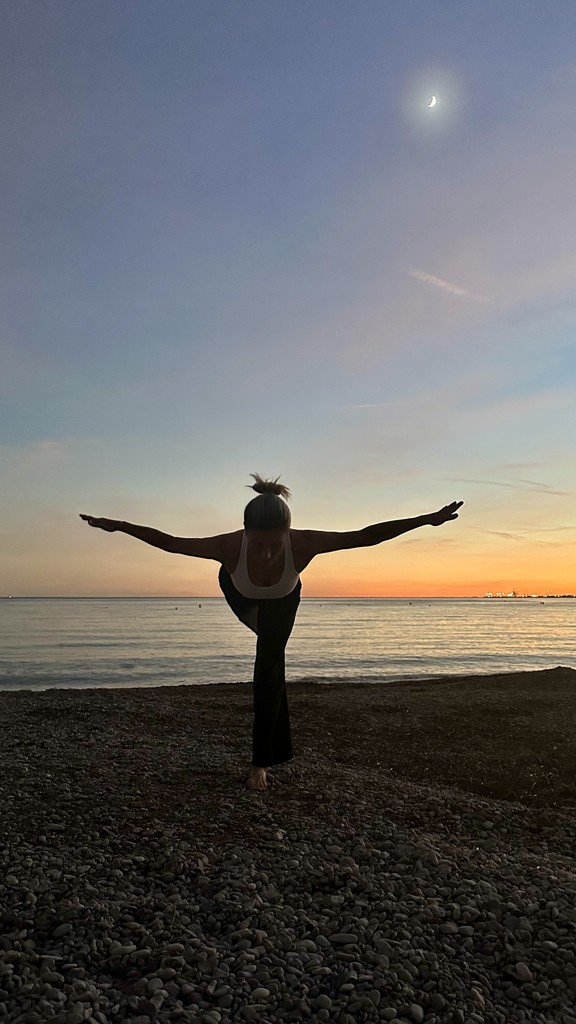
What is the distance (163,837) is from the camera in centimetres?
496

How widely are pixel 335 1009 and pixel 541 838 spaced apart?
10.0 feet

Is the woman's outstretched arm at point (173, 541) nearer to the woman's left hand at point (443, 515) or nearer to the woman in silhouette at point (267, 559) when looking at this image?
the woman in silhouette at point (267, 559)

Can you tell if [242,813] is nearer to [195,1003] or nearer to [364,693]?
[195,1003]

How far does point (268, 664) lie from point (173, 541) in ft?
5.09

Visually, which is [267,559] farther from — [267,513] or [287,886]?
[287,886]

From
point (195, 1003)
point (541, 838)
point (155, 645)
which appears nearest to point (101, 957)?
point (195, 1003)

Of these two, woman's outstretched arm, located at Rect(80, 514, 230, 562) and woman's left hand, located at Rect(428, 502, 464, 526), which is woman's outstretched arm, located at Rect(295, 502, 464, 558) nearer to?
woman's left hand, located at Rect(428, 502, 464, 526)

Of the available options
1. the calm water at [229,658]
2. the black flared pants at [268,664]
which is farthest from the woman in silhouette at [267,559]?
the calm water at [229,658]

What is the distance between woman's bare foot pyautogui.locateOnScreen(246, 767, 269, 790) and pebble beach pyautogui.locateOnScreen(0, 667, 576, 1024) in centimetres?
19

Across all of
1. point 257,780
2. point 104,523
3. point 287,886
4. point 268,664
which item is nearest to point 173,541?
point 104,523

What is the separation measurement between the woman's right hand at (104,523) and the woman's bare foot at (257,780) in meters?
2.85

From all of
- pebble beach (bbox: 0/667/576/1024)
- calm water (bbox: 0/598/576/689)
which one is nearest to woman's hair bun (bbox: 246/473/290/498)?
pebble beach (bbox: 0/667/576/1024)

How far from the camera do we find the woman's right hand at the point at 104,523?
6.31m

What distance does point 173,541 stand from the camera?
629cm
